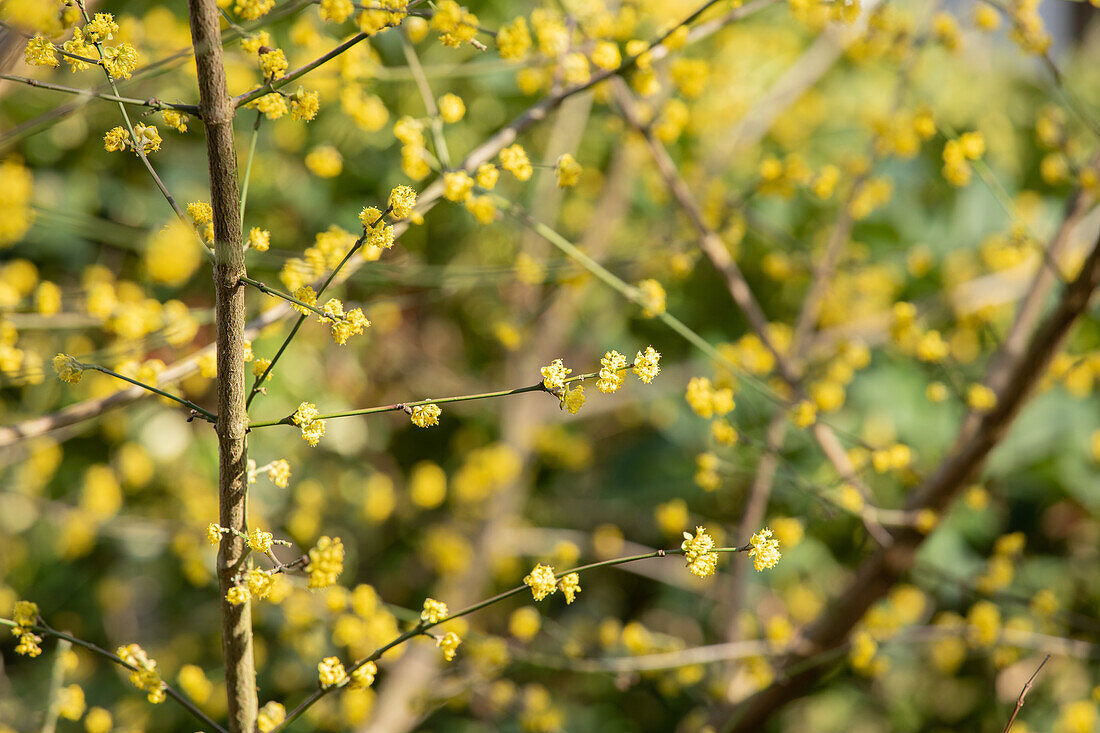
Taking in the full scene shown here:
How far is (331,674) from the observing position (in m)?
0.69

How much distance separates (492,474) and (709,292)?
2.75ft

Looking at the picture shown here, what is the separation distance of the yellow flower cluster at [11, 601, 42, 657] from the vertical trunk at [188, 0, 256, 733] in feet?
0.52

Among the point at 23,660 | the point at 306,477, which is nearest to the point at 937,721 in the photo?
the point at 306,477

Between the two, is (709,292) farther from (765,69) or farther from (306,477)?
(306,477)

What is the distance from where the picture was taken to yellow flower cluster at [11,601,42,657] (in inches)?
26.9

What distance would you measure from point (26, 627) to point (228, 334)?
352 mm

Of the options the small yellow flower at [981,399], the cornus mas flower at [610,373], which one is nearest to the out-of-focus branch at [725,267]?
the small yellow flower at [981,399]

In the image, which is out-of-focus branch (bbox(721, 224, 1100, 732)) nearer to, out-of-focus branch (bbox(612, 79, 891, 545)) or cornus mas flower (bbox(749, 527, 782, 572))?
out-of-focus branch (bbox(612, 79, 891, 545))

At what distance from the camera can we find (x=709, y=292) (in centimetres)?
222

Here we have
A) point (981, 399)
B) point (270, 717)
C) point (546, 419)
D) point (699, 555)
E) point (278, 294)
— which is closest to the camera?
point (278, 294)

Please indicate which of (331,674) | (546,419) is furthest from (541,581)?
(546,419)

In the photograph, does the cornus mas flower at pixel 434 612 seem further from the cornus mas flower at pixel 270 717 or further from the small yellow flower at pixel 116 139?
the small yellow flower at pixel 116 139

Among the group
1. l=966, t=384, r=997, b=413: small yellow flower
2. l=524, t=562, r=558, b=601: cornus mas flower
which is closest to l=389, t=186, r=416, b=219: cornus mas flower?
l=524, t=562, r=558, b=601: cornus mas flower

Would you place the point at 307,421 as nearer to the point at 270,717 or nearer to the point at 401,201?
the point at 401,201
